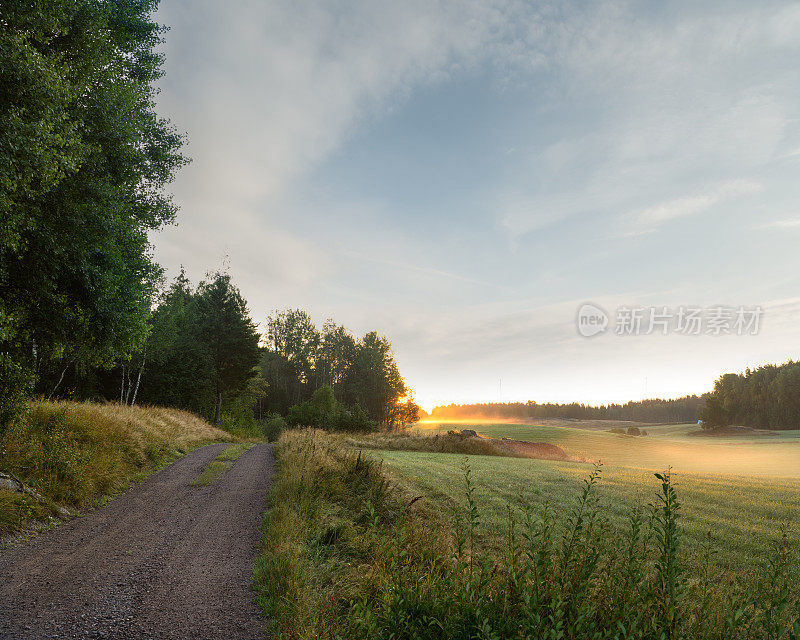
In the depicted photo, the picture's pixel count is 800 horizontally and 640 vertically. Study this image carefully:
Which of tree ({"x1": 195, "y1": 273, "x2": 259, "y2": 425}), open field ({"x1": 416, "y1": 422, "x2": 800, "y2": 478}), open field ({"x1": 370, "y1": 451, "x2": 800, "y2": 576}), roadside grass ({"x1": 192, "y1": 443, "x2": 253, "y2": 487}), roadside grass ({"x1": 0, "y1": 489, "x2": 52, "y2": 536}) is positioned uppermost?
tree ({"x1": 195, "y1": 273, "x2": 259, "y2": 425})

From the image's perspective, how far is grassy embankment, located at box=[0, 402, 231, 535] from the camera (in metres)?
8.95

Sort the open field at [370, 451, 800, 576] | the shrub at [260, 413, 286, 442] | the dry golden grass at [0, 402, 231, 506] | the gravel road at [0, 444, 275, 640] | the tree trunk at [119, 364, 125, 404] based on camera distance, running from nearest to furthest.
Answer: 1. the gravel road at [0, 444, 275, 640]
2. the open field at [370, 451, 800, 576]
3. the dry golden grass at [0, 402, 231, 506]
4. the tree trunk at [119, 364, 125, 404]
5. the shrub at [260, 413, 286, 442]

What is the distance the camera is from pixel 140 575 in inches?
246

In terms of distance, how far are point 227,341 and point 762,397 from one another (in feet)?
361

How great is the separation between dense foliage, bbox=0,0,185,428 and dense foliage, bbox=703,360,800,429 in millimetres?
84746

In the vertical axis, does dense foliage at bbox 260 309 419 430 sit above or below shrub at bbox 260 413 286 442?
above

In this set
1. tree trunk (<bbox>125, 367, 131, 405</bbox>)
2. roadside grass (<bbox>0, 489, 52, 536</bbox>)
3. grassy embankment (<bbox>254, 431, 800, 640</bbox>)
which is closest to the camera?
grassy embankment (<bbox>254, 431, 800, 640</bbox>)

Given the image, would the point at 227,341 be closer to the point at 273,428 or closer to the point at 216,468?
the point at 273,428

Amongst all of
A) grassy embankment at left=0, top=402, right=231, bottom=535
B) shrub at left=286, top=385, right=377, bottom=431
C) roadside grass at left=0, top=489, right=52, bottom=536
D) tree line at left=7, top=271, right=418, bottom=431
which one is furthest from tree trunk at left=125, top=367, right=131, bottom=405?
roadside grass at left=0, top=489, right=52, bottom=536

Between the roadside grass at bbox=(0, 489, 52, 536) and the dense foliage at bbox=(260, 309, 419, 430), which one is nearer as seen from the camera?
the roadside grass at bbox=(0, 489, 52, 536)

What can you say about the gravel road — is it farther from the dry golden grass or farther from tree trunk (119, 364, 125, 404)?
tree trunk (119, 364, 125, 404)

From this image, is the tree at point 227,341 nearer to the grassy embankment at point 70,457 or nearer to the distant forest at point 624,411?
the grassy embankment at point 70,457

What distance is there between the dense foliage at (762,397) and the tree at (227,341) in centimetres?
7418

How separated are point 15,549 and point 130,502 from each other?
3.30 metres
